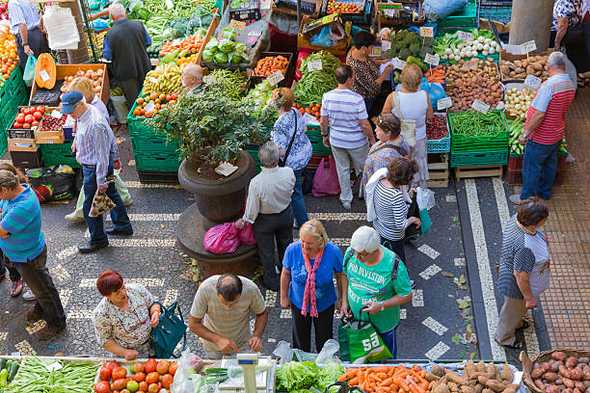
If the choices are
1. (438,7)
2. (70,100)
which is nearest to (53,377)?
(70,100)

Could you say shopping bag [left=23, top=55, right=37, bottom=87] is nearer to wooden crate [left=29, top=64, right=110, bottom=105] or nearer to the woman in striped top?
wooden crate [left=29, top=64, right=110, bottom=105]

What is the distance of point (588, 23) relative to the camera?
10.6 metres

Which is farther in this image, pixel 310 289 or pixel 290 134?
pixel 290 134

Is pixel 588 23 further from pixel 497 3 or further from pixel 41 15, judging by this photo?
pixel 41 15

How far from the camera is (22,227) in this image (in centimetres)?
655

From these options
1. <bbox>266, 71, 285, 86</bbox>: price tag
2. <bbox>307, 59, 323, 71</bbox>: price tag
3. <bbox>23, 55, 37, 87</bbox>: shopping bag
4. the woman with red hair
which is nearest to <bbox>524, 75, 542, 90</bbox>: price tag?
<bbox>307, 59, 323, 71</bbox>: price tag

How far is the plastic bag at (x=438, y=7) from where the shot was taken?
10.6m

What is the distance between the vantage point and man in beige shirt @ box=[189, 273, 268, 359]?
5.50 meters

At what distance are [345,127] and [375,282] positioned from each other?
2.82 metres

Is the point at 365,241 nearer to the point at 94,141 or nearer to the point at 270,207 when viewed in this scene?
the point at 270,207

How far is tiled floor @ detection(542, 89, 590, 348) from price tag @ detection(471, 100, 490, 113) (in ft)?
4.01

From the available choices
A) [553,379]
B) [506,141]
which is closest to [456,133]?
[506,141]

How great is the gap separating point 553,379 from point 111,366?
3217 millimetres

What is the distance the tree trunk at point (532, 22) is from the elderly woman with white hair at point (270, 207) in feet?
15.5
